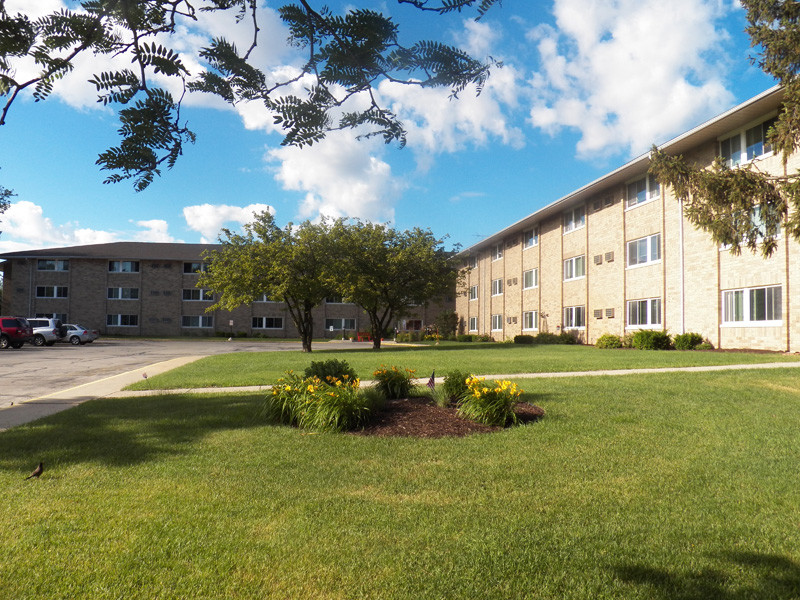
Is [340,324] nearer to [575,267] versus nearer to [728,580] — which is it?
[575,267]

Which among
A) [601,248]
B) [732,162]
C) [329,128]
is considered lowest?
[329,128]

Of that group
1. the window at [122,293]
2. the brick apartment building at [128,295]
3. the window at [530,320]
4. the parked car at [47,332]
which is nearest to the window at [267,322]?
the brick apartment building at [128,295]

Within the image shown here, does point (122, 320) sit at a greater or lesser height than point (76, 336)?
greater

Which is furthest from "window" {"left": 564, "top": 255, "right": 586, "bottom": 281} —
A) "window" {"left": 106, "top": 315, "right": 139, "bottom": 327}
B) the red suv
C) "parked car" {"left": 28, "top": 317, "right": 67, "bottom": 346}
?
"window" {"left": 106, "top": 315, "right": 139, "bottom": 327}

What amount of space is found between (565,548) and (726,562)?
3.22ft

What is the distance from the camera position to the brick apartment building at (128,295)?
178 ft

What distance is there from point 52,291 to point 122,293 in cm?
650

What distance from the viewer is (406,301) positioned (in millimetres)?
32625

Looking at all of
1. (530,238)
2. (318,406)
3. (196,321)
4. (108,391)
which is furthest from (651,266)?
(196,321)

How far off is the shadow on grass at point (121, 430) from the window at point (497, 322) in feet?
117

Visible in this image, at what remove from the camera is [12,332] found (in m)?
31.4

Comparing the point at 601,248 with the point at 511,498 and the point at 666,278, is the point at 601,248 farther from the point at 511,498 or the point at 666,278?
the point at 511,498

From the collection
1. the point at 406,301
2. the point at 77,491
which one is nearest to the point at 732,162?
the point at 406,301

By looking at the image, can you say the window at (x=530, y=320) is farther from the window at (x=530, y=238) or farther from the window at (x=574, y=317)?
the window at (x=530, y=238)
